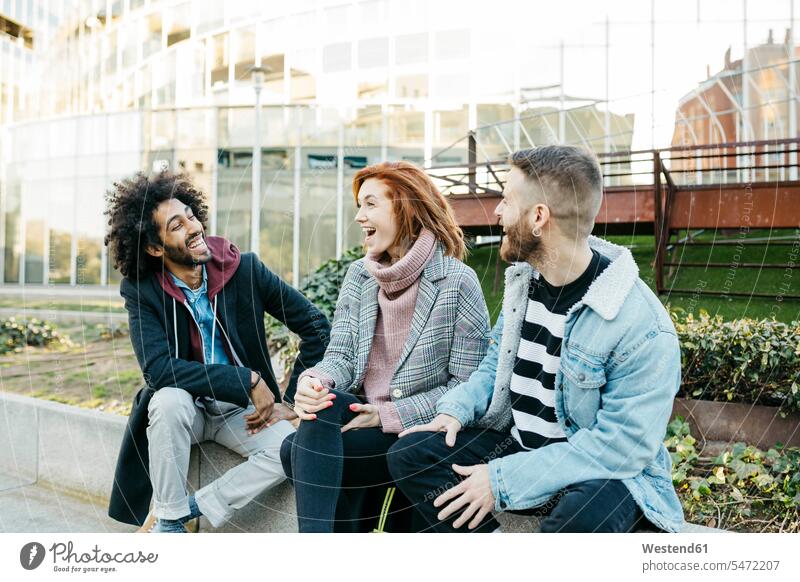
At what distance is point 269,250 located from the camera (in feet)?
7.45

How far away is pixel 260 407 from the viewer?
192 centimetres

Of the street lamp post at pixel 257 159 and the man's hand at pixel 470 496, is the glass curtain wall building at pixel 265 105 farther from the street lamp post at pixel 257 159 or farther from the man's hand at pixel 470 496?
the man's hand at pixel 470 496

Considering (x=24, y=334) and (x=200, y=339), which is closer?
(x=200, y=339)

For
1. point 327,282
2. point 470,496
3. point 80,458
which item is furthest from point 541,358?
point 80,458

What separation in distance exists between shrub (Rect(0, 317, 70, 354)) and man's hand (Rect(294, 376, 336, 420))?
8.75 ft

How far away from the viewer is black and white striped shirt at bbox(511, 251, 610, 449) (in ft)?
4.92

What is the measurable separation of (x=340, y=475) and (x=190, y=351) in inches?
24.5

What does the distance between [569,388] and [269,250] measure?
3.80 ft

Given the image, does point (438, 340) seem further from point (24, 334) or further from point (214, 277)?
point (24, 334)

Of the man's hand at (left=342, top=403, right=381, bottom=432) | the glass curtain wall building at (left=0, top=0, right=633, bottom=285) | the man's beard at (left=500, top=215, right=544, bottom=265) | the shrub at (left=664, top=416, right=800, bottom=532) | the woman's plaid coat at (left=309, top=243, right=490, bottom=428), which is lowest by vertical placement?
the shrub at (left=664, top=416, right=800, bottom=532)

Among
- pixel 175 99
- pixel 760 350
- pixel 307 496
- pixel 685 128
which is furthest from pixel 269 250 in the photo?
pixel 760 350

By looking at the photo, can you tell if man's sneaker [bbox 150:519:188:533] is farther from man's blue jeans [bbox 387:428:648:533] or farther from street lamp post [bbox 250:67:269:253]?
street lamp post [bbox 250:67:269:253]
